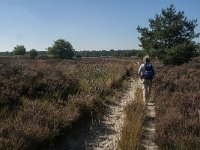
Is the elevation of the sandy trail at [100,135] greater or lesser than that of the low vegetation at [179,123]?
lesser

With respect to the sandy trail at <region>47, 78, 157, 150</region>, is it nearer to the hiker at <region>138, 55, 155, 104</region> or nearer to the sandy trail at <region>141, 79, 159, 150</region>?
the sandy trail at <region>141, 79, 159, 150</region>

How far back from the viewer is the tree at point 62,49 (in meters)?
87.6

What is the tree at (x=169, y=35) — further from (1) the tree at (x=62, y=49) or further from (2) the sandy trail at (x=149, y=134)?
(1) the tree at (x=62, y=49)

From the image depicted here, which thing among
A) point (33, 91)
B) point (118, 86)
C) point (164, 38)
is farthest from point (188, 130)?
point (164, 38)

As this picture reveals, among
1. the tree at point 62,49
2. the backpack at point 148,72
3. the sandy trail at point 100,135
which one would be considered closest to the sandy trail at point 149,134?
the sandy trail at point 100,135

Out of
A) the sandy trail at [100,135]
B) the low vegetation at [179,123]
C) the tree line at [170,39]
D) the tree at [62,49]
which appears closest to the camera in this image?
the low vegetation at [179,123]

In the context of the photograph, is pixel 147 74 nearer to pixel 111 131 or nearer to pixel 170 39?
pixel 111 131

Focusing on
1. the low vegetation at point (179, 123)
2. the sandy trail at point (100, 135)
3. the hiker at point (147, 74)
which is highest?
the hiker at point (147, 74)

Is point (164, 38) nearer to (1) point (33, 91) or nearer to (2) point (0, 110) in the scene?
(1) point (33, 91)

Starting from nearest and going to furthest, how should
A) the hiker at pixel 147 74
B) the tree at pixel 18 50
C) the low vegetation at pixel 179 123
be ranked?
1. the low vegetation at pixel 179 123
2. the hiker at pixel 147 74
3. the tree at pixel 18 50

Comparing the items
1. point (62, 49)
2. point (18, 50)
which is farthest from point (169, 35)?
point (18, 50)

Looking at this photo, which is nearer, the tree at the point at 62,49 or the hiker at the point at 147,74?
the hiker at the point at 147,74

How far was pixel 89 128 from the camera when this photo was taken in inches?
365

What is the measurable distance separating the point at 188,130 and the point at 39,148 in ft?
10.8
